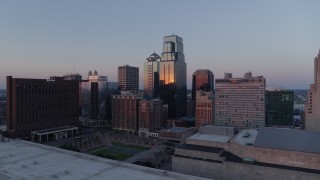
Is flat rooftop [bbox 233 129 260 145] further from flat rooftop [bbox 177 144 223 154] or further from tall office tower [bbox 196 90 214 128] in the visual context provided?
tall office tower [bbox 196 90 214 128]

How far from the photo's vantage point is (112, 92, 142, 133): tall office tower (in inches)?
7160

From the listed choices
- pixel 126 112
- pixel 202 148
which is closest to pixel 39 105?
pixel 126 112

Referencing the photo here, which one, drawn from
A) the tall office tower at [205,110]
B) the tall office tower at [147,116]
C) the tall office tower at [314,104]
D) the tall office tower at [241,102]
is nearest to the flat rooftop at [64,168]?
the tall office tower at [147,116]

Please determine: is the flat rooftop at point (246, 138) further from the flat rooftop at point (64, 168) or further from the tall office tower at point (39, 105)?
the tall office tower at point (39, 105)

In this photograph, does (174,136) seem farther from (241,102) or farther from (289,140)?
(289,140)

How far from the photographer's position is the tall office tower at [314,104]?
143m

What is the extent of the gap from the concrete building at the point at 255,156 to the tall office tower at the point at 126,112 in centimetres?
8560

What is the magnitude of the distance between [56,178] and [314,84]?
5528 inches

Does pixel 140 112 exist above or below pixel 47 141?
above

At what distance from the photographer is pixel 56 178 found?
5781 centimetres

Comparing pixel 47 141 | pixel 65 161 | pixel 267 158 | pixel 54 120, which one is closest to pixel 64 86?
pixel 54 120

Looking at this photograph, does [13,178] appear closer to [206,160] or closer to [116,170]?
[116,170]

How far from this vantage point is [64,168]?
64.7m

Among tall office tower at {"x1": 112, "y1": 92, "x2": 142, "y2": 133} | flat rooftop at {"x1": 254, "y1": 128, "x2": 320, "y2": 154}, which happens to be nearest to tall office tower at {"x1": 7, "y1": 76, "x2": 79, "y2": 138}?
tall office tower at {"x1": 112, "y1": 92, "x2": 142, "y2": 133}
